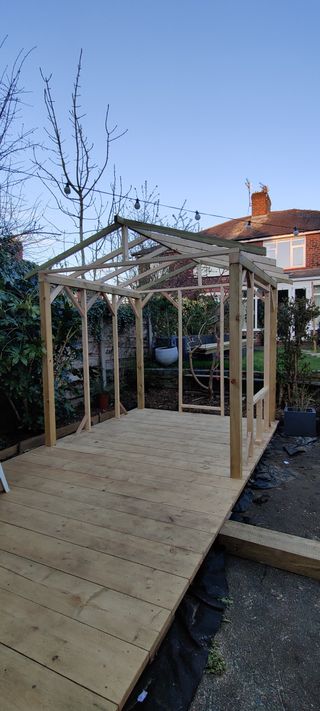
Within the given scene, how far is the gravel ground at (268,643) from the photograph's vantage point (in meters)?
1.28

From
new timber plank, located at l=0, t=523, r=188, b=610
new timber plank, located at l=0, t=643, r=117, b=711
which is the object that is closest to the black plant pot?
new timber plank, located at l=0, t=523, r=188, b=610

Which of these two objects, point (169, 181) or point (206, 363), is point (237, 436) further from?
point (169, 181)

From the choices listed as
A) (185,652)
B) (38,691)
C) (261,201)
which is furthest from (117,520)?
(261,201)

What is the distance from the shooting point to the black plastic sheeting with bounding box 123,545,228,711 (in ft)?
4.15

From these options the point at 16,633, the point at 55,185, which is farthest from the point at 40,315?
the point at 55,185

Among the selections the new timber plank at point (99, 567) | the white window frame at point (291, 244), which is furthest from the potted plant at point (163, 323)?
the white window frame at point (291, 244)

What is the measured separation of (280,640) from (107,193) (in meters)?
6.89

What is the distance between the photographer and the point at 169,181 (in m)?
8.03

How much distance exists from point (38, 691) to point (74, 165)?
21.4 ft

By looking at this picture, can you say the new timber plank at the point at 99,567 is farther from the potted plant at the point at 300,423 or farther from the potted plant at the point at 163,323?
the potted plant at the point at 163,323

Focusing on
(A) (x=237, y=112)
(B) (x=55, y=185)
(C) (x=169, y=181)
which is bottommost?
(B) (x=55, y=185)

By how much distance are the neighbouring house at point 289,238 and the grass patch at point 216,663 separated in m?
11.6

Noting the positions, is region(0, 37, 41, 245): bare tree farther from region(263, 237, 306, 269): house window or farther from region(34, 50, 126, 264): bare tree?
region(263, 237, 306, 269): house window

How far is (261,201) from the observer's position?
14.5 m
